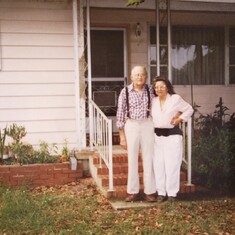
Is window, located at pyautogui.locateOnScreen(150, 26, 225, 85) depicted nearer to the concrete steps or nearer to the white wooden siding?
the white wooden siding

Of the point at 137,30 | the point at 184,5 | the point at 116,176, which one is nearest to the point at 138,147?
the point at 116,176

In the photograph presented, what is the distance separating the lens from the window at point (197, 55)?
9555 mm

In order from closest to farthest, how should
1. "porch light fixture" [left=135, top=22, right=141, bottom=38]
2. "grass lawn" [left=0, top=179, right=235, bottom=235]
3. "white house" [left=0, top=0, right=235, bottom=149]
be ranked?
"grass lawn" [left=0, top=179, right=235, bottom=235]
"white house" [left=0, top=0, right=235, bottom=149]
"porch light fixture" [left=135, top=22, right=141, bottom=38]

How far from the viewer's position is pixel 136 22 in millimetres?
8992

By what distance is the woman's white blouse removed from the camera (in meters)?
5.55

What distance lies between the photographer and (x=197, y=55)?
9742mm

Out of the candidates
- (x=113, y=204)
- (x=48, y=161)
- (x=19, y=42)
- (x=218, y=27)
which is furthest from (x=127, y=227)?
(x=218, y=27)

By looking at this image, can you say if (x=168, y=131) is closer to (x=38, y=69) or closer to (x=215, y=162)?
(x=215, y=162)

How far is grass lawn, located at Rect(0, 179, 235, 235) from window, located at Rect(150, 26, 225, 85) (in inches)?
158

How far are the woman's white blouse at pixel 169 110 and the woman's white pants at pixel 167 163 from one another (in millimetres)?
225

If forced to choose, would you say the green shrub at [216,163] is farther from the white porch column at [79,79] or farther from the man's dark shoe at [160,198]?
the white porch column at [79,79]

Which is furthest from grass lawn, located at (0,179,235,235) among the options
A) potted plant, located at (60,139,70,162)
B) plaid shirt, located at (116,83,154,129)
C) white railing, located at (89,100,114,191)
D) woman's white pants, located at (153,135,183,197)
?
plaid shirt, located at (116,83,154,129)

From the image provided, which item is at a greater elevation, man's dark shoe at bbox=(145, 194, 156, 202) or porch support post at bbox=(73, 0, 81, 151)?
porch support post at bbox=(73, 0, 81, 151)

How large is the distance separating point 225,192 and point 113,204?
194cm
